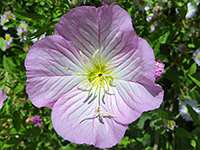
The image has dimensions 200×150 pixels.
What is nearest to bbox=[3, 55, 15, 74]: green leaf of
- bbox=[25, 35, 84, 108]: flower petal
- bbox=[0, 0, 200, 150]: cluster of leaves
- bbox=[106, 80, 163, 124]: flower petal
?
bbox=[0, 0, 200, 150]: cluster of leaves

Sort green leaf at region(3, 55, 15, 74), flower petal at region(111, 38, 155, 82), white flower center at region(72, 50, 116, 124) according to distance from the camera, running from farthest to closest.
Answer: green leaf at region(3, 55, 15, 74)
white flower center at region(72, 50, 116, 124)
flower petal at region(111, 38, 155, 82)

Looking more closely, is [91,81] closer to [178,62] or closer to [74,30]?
[74,30]

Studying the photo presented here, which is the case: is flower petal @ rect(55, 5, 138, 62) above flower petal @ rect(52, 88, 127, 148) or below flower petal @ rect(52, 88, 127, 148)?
above

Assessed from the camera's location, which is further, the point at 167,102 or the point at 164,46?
the point at 167,102

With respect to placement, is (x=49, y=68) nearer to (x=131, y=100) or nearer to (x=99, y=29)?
(x=99, y=29)

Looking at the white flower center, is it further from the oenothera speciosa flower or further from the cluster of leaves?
the cluster of leaves

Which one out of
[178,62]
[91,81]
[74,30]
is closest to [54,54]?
[74,30]

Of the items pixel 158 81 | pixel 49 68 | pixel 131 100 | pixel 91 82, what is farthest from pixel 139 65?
pixel 158 81
